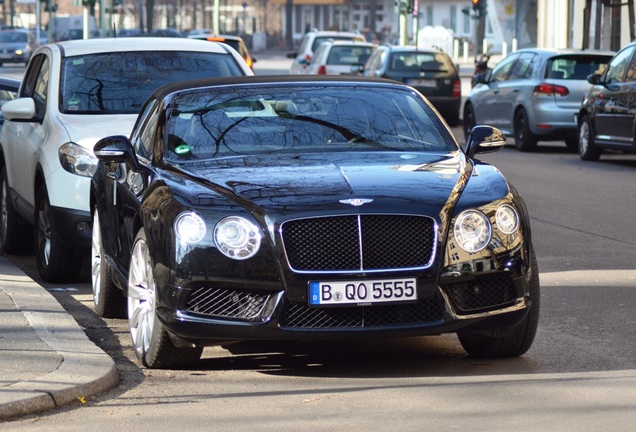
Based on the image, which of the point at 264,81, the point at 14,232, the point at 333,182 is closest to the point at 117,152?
the point at 264,81

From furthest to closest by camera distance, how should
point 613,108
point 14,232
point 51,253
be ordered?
point 613,108, point 14,232, point 51,253

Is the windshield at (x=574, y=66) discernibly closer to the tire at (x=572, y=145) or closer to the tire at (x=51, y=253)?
the tire at (x=572, y=145)

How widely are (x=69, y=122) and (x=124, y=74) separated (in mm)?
936

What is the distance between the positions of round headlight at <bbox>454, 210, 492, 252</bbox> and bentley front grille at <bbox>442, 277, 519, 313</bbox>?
168 millimetres

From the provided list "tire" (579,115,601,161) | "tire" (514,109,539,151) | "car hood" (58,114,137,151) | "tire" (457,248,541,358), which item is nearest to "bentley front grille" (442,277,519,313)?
"tire" (457,248,541,358)

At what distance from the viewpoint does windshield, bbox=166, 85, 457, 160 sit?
8008 millimetres

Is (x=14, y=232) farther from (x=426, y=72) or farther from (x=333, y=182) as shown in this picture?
(x=426, y=72)

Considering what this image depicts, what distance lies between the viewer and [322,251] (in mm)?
6840

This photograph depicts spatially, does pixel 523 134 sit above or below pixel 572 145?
above

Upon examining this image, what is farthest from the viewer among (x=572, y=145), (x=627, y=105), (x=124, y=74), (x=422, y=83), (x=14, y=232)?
(x=422, y=83)

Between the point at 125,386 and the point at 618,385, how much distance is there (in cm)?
214

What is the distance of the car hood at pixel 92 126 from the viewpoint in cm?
1048

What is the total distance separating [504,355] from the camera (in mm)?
7504

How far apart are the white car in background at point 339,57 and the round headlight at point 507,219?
30.3 m
